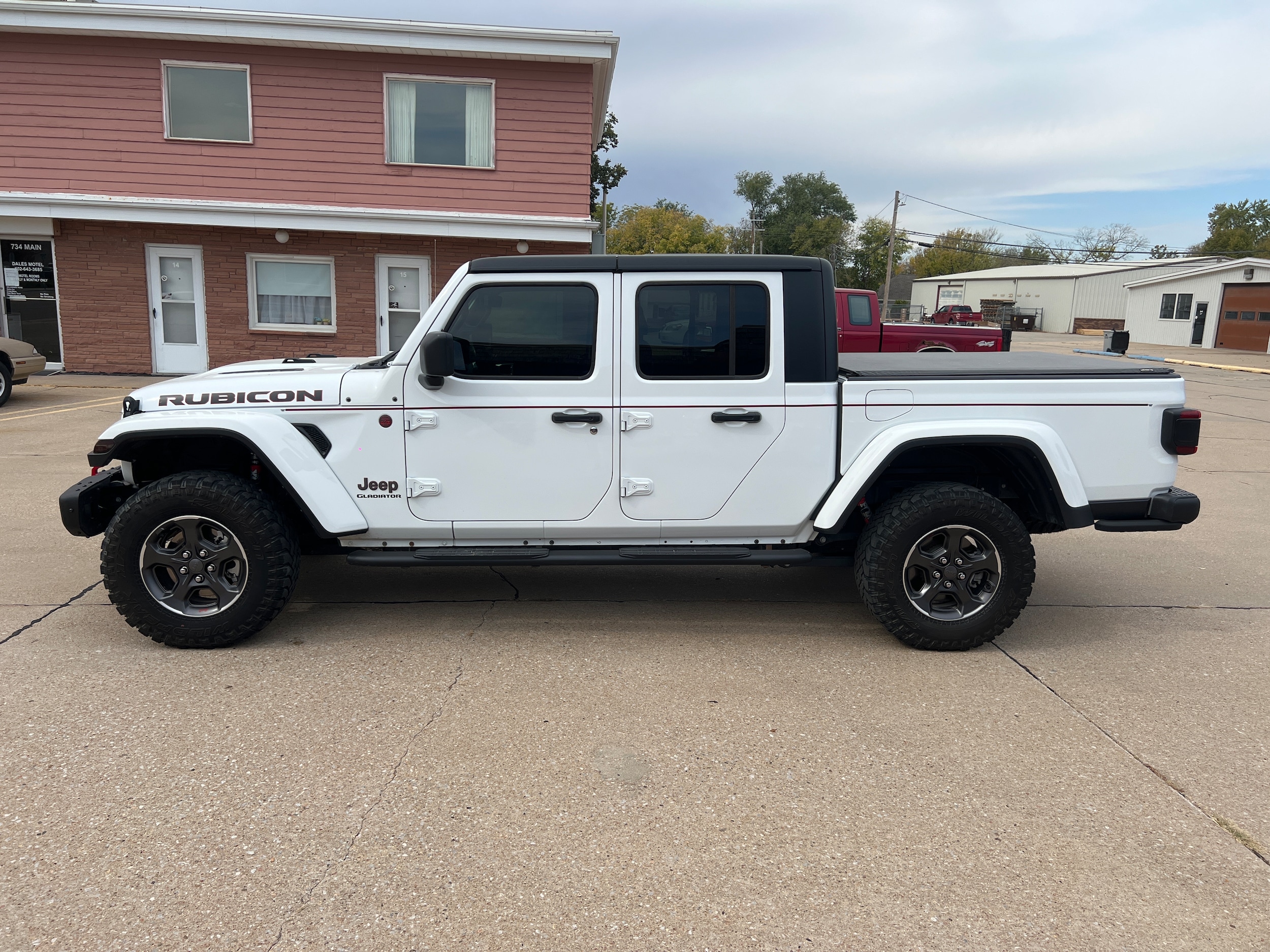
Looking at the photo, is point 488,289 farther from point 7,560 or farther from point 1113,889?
point 7,560

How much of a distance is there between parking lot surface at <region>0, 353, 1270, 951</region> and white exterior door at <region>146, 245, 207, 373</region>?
1209cm

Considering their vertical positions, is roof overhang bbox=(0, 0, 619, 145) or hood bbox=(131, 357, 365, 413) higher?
roof overhang bbox=(0, 0, 619, 145)

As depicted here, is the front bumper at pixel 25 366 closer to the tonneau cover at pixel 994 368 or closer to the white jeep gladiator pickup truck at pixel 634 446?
the white jeep gladiator pickup truck at pixel 634 446

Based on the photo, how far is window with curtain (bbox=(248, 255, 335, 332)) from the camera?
1647 centimetres

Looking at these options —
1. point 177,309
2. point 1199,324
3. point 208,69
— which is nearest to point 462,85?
Answer: point 208,69

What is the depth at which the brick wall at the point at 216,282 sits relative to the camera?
16078mm

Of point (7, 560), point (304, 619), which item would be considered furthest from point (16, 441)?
point (304, 619)

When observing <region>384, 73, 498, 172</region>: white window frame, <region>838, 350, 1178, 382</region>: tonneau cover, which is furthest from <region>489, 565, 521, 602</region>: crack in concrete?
<region>384, 73, 498, 172</region>: white window frame

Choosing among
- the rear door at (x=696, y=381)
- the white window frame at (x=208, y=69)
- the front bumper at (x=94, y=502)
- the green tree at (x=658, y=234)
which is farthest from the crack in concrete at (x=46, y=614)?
the green tree at (x=658, y=234)

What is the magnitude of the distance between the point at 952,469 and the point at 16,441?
9821mm

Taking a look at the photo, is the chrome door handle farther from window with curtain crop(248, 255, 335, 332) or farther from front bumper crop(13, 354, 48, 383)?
window with curtain crop(248, 255, 335, 332)

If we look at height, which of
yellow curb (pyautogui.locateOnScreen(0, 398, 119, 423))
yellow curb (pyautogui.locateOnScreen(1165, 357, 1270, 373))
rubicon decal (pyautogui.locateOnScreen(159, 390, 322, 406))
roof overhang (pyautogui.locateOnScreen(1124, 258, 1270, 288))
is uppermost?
roof overhang (pyautogui.locateOnScreen(1124, 258, 1270, 288))

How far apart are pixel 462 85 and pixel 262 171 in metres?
3.74

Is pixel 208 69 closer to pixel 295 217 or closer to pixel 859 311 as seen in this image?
pixel 295 217
